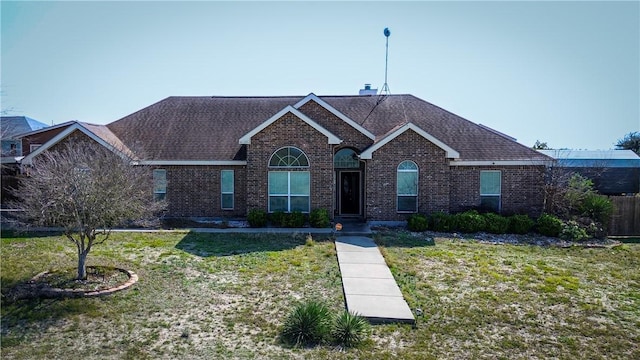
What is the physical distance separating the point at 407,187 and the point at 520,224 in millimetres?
4794

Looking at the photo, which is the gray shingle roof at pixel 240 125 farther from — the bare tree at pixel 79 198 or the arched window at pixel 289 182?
the bare tree at pixel 79 198

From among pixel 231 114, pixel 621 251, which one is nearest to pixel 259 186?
pixel 231 114

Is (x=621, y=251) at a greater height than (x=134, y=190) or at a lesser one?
lesser

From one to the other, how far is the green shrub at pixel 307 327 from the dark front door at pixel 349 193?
41.9 feet

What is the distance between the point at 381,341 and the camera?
7.14m

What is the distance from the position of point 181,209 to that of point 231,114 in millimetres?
6172

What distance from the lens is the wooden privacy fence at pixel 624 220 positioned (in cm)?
1711

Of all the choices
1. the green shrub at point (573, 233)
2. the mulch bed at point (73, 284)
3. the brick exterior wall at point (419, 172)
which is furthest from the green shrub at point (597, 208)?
the mulch bed at point (73, 284)

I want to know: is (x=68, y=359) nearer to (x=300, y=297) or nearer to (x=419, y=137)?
(x=300, y=297)

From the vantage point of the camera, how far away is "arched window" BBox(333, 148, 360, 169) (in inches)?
771

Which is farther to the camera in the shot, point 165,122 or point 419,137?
point 165,122

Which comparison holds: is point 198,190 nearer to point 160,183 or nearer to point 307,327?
point 160,183

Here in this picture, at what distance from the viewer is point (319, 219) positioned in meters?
16.8

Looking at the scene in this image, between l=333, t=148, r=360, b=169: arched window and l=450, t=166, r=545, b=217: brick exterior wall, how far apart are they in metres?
4.57
